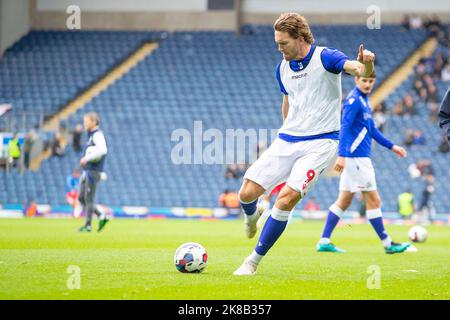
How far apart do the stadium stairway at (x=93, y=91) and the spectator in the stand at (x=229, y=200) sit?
729 cm

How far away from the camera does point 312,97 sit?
917 cm

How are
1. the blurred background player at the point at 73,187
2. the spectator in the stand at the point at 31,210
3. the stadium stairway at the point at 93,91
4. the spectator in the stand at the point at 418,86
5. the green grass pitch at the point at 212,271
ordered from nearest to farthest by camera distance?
1. the green grass pitch at the point at 212,271
2. the spectator in the stand at the point at 31,210
3. the blurred background player at the point at 73,187
4. the spectator in the stand at the point at 418,86
5. the stadium stairway at the point at 93,91

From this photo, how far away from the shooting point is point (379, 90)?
35.3m

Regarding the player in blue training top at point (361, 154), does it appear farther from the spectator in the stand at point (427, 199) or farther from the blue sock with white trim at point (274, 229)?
the spectator in the stand at point (427, 199)

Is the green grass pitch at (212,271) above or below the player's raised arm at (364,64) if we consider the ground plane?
below

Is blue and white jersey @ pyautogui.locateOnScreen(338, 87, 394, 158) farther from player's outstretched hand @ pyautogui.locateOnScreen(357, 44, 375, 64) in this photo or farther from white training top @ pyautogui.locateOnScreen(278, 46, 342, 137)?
player's outstretched hand @ pyautogui.locateOnScreen(357, 44, 375, 64)

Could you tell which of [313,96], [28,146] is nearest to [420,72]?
[28,146]

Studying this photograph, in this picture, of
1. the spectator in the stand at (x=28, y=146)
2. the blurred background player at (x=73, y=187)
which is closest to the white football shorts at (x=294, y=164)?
the blurred background player at (x=73, y=187)

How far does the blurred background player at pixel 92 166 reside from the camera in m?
17.6

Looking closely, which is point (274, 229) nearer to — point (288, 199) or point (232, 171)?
point (288, 199)

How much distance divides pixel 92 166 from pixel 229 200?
41.0ft

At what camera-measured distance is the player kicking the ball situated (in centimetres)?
896
